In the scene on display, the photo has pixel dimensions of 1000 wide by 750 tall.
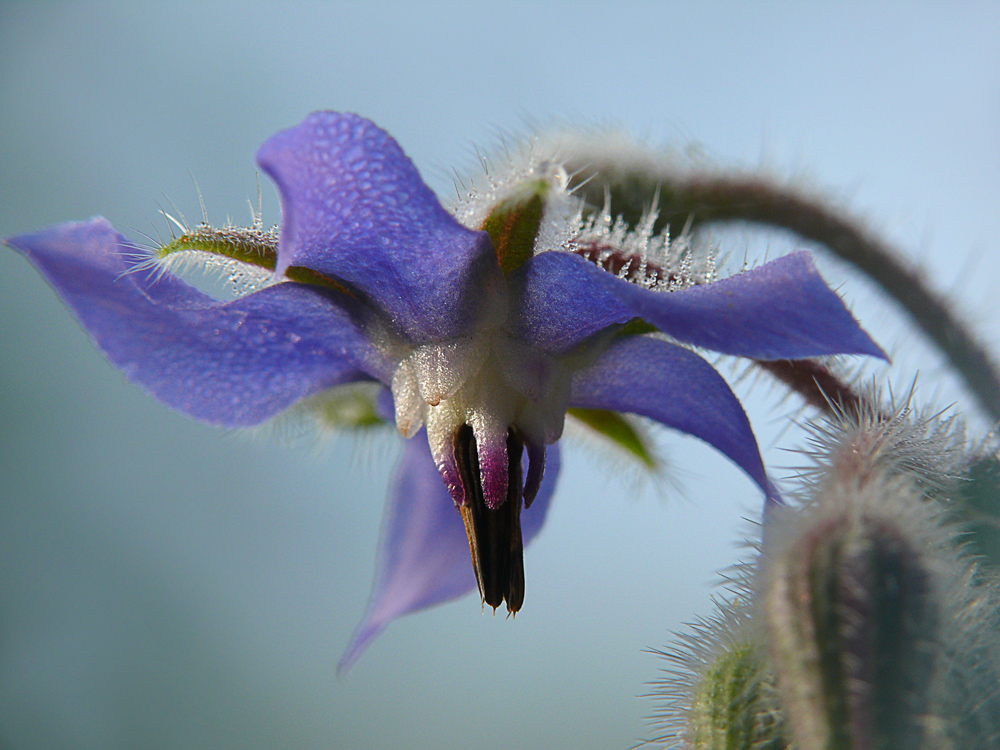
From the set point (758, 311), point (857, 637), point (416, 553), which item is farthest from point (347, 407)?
point (857, 637)

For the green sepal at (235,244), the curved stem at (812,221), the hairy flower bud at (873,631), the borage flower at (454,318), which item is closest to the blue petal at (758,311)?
the borage flower at (454,318)

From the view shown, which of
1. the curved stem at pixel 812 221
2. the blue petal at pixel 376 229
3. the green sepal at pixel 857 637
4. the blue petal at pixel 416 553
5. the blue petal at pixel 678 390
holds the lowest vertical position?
the blue petal at pixel 416 553

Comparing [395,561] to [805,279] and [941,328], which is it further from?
[941,328]

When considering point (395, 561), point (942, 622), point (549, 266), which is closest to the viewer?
point (942, 622)

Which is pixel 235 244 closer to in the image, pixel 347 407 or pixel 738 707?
pixel 347 407

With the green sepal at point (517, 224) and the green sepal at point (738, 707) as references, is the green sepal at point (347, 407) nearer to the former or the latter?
the green sepal at point (517, 224)

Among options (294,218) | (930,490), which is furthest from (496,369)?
(930,490)
